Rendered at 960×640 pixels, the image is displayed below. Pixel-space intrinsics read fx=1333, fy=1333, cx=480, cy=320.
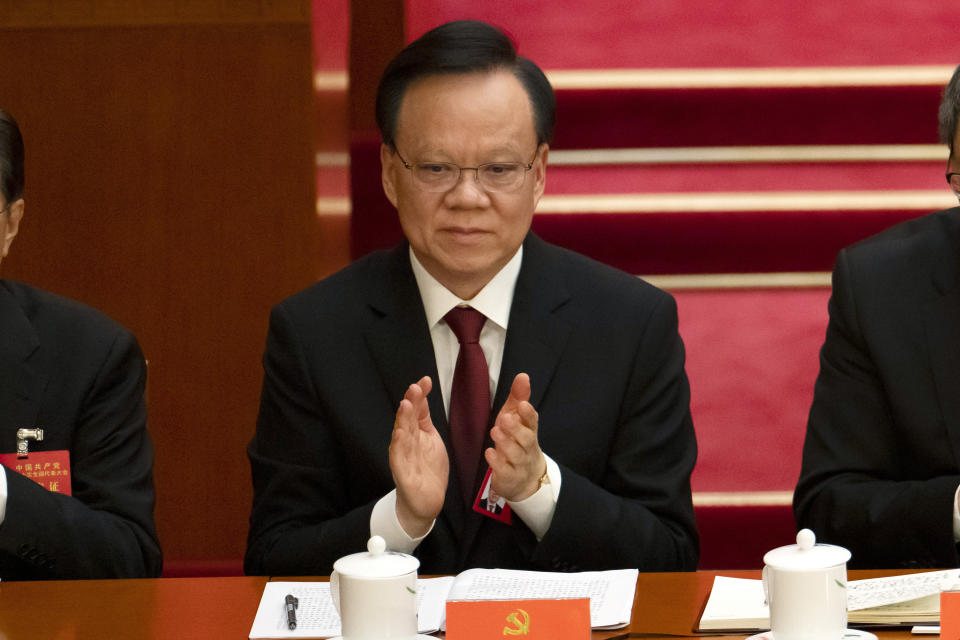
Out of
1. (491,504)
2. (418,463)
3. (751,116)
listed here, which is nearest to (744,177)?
(751,116)

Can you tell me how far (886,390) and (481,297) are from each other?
57cm

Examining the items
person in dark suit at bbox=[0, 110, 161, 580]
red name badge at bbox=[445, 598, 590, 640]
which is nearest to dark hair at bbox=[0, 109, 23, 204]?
person in dark suit at bbox=[0, 110, 161, 580]

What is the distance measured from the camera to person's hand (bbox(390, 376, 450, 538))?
1564 mm

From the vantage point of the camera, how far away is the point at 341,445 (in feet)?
6.00

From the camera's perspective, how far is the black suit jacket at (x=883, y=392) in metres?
1.74

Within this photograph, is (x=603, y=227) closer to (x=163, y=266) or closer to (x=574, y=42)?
(x=574, y=42)

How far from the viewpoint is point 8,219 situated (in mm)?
1833

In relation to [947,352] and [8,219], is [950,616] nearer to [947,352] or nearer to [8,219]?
[947,352]

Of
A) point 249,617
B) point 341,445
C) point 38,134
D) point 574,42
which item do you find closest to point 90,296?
point 38,134

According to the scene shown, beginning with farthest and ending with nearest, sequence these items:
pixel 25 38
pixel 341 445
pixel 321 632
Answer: pixel 25 38
pixel 341 445
pixel 321 632

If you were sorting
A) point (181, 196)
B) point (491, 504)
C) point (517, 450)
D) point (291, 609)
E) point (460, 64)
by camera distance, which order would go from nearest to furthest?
1. point (291, 609)
2. point (517, 450)
3. point (491, 504)
4. point (460, 64)
5. point (181, 196)

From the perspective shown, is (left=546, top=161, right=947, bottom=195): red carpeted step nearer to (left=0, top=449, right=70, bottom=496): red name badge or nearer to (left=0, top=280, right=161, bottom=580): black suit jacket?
(left=0, top=280, right=161, bottom=580): black suit jacket

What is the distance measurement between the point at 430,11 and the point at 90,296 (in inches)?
37.0

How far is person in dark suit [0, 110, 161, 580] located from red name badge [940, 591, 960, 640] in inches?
41.0
